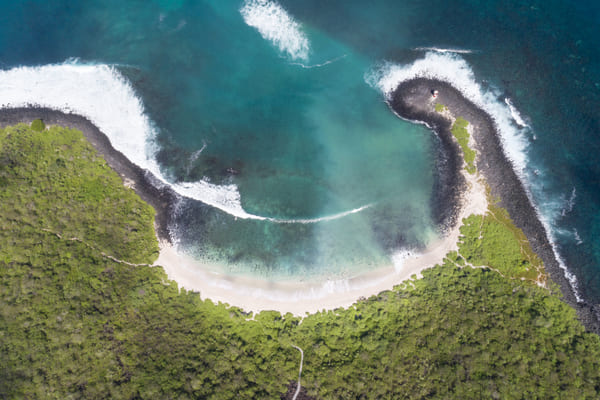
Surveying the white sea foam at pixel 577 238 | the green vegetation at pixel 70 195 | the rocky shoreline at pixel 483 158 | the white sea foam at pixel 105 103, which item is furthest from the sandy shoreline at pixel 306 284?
the white sea foam at pixel 577 238

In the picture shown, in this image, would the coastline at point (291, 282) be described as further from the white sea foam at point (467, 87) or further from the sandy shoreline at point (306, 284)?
the white sea foam at point (467, 87)

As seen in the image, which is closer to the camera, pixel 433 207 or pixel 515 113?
pixel 433 207

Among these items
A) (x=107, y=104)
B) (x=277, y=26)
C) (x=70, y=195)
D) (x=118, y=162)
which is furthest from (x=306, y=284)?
(x=107, y=104)

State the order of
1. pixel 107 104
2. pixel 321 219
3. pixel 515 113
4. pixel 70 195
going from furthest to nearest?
pixel 107 104, pixel 321 219, pixel 515 113, pixel 70 195

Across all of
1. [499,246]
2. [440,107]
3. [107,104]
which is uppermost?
[107,104]

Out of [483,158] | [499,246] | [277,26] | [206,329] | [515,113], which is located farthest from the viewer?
[277,26]

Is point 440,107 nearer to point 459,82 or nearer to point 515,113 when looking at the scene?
point 459,82

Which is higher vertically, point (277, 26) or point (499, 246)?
point (277, 26)

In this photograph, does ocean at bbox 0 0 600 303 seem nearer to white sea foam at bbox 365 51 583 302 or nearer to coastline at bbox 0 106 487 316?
white sea foam at bbox 365 51 583 302
